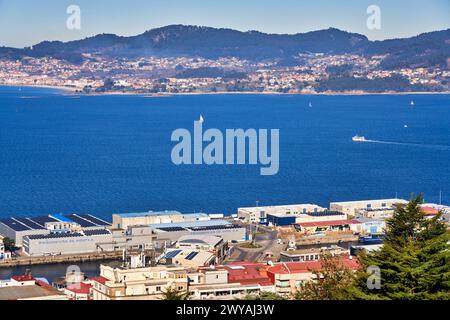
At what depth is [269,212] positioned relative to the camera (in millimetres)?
10492

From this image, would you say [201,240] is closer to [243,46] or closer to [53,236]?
[53,236]

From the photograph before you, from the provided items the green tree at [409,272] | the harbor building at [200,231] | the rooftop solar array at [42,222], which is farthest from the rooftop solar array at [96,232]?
the green tree at [409,272]

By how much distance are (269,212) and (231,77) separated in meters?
34.5

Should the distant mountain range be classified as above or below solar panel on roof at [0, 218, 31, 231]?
above

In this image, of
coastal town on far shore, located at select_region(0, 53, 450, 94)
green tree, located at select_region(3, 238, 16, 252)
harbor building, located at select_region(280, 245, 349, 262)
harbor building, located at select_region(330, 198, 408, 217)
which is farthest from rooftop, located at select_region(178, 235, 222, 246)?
coastal town on far shore, located at select_region(0, 53, 450, 94)

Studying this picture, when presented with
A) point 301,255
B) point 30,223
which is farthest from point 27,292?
point 30,223

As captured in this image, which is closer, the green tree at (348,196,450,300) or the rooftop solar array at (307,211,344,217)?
the green tree at (348,196,450,300)

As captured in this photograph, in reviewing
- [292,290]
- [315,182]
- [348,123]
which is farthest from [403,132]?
[292,290]

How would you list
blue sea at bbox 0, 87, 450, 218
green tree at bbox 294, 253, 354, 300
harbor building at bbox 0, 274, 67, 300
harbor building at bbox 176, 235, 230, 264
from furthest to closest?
blue sea at bbox 0, 87, 450, 218 → harbor building at bbox 176, 235, 230, 264 → harbor building at bbox 0, 274, 67, 300 → green tree at bbox 294, 253, 354, 300

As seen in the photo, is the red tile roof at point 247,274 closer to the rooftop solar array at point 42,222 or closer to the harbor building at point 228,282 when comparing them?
the harbor building at point 228,282

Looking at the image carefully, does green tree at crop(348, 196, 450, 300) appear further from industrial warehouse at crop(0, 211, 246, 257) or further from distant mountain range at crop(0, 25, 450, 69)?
distant mountain range at crop(0, 25, 450, 69)

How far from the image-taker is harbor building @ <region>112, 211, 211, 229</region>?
9.70 meters

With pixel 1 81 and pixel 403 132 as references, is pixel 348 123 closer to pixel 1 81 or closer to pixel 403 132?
pixel 403 132

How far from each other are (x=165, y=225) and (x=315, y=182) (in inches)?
199
